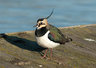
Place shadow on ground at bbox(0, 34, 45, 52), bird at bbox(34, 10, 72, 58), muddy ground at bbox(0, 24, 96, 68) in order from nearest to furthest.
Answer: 1. muddy ground at bbox(0, 24, 96, 68)
2. bird at bbox(34, 10, 72, 58)
3. shadow on ground at bbox(0, 34, 45, 52)

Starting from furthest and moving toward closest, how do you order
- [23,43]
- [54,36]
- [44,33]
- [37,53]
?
[23,43] < [37,53] < [54,36] < [44,33]

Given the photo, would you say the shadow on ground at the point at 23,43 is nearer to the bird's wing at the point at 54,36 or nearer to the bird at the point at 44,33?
the bird's wing at the point at 54,36

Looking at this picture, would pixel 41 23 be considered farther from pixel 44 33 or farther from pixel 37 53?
pixel 37 53

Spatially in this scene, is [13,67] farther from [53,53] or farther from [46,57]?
[53,53]

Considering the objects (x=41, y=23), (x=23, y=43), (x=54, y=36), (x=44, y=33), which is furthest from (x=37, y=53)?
(x=41, y=23)

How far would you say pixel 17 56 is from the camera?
1577 centimetres

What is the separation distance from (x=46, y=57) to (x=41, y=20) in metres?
2.55

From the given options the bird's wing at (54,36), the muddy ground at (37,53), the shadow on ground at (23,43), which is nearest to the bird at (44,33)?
the bird's wing at (54,36)

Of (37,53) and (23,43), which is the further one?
(23,43)

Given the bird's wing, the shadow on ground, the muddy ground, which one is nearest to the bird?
the bird's wing

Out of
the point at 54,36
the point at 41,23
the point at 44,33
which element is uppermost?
the point at 41,23

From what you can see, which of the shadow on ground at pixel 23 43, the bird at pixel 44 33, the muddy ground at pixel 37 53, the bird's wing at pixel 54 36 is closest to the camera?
the muddy ground at pixel 37 53

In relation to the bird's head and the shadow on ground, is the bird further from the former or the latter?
the shadow on ground

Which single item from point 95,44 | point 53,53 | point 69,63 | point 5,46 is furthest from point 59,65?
point 95,44
